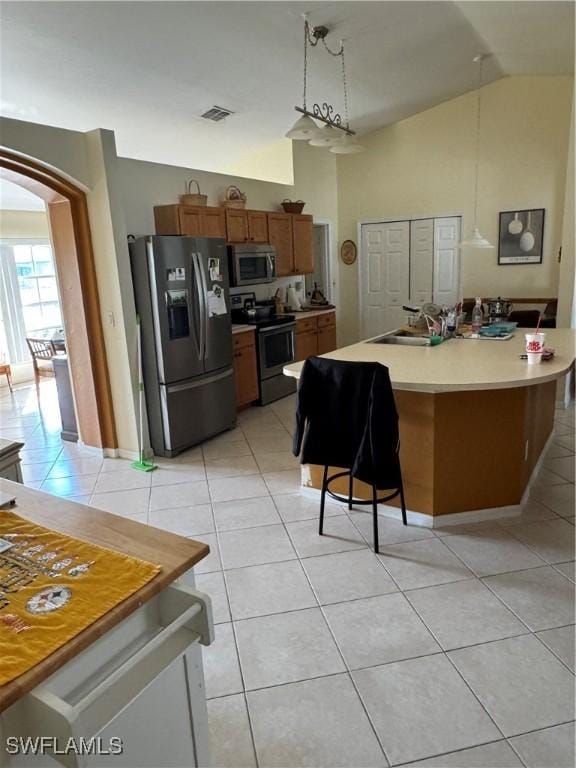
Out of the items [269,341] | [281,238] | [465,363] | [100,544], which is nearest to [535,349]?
[465,363]

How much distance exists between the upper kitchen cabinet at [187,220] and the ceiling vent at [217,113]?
3.05 feet

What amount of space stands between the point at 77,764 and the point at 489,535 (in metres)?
2.44

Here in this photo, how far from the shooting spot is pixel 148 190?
4621 mm

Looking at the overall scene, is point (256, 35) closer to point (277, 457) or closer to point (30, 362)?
point (277, 457)

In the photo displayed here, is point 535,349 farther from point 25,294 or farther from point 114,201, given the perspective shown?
point 25,294

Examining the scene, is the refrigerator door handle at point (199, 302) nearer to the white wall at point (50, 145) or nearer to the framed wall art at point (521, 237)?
the white wall at point (50, 145)

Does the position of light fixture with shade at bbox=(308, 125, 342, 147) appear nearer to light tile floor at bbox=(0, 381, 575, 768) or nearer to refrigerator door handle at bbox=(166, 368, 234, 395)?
refrigerator door handle at bbox=(166, 368, 234, 395)

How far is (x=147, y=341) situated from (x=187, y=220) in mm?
1417

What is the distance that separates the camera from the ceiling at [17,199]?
597cm

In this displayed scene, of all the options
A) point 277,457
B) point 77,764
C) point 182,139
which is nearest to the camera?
point 77,764

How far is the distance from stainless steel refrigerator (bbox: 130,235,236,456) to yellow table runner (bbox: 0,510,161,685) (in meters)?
2.81

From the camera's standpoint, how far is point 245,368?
5.22 m

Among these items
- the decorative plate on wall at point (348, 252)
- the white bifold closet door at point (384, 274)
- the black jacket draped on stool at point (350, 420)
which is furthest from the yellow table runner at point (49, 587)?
the decorative plate on wall at point (348, 252)

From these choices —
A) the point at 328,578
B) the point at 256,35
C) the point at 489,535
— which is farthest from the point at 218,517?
the point at 256,35
